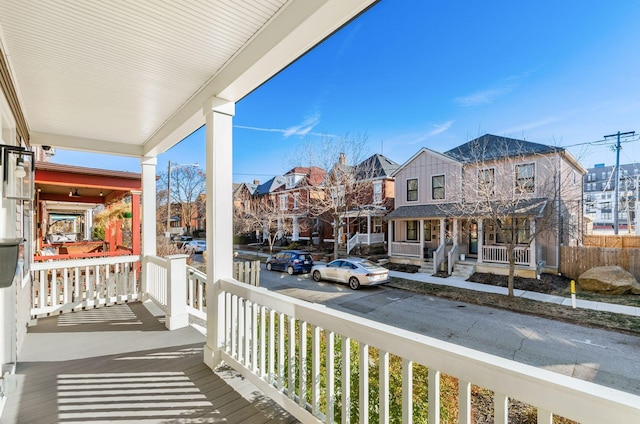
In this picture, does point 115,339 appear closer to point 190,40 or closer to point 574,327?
point 190,40

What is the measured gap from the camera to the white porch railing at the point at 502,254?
10.1 metres

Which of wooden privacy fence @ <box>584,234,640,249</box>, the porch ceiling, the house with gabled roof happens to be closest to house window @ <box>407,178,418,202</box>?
the house with gabled roof

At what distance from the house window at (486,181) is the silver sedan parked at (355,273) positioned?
4.04 m

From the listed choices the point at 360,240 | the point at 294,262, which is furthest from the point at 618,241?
the point at 294,262

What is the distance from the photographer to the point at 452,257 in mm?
11477

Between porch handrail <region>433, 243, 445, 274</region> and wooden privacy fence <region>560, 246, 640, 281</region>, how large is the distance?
3.71 m

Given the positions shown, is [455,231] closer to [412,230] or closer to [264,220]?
[412,230]

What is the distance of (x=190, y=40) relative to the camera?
2162mm

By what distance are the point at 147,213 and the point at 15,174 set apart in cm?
256

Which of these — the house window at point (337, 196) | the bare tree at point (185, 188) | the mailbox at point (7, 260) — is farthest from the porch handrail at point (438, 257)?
the bare tree at point (185, 188)

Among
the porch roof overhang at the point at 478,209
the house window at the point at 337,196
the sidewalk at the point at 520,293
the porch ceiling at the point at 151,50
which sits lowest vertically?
the sidewalk at the point at 520,293

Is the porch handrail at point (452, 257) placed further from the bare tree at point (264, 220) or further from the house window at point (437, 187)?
the bare tree at point (264, 220)

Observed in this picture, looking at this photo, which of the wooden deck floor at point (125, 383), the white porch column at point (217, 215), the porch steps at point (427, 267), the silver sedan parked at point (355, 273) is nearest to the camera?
the wooden deck floor at point (125, 383)

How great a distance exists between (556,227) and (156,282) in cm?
1158
